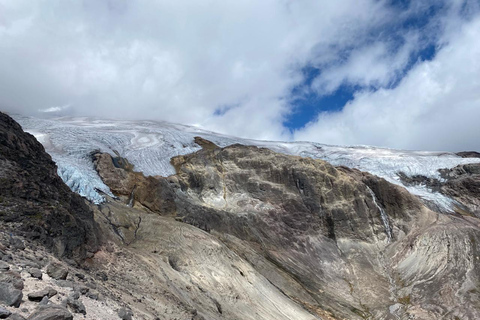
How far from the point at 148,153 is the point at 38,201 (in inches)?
1771

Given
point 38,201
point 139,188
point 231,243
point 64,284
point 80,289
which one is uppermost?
point 139,188

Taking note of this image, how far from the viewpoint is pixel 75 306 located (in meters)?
8.84

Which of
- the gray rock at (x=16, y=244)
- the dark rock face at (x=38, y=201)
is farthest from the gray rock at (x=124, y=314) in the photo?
the dark rock face at (x=38, y=201)

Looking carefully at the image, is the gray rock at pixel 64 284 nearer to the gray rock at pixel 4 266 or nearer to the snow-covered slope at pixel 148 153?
the gray rock at pixel 4 266

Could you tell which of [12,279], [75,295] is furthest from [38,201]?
[12,279]

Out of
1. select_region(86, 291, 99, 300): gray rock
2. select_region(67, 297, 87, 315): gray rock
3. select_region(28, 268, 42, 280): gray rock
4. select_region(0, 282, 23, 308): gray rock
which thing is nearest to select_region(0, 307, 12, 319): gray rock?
select_region(0, 282, 23, 308): gray rock

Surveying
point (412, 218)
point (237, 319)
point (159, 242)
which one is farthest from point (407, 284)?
point (159, 242)

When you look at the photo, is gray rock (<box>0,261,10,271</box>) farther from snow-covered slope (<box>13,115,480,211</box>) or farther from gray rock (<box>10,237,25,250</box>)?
snow-covered slope (<box>13,115,480,211</box>)

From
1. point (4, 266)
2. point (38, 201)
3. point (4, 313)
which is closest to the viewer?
point (4, 313)

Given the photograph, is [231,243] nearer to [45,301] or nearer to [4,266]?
[4,266]

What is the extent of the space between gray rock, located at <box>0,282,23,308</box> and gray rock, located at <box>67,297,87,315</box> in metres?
1.50

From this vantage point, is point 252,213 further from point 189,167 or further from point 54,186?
point 54,186

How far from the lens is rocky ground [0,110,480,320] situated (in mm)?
13883

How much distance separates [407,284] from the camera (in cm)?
4219
